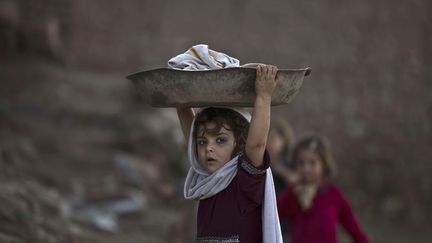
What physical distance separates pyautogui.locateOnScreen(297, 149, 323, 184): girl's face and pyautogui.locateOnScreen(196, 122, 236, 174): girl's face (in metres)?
1.66

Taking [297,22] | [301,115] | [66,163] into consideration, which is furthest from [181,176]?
[297,22]

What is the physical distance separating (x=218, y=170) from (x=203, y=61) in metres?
0.50

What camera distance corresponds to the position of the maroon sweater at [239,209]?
10.6 ft

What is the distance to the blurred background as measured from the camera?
8727mm

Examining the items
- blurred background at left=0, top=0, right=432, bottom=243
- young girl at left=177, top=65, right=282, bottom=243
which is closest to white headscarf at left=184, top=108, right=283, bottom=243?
young girl at left=177, top=65, right=282, bottom=243

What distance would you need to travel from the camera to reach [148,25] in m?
Result: 11.0

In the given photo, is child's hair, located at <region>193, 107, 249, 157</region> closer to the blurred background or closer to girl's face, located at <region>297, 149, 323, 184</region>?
girl's face, located at <region>297, 149, 323, 184</region>

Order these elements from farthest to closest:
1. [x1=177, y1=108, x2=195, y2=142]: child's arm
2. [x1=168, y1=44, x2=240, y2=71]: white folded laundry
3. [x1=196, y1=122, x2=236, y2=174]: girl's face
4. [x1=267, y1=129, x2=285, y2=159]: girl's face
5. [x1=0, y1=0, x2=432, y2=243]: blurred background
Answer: [x1=0, y1=0, x2=432, y2=243]: blurred background → [x1=267, y1=129, x2=285, y2=159]: girl's face → [x1=177, y1=108, x2=195, y2=142]: child's arm → [x1=196, y1=122, x2=236, y2=174]: girl's face → [x1=168, y1=44, x2=240, y2=71]: white folded laundry

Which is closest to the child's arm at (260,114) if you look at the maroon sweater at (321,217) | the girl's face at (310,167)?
the maroon sweater at (321,217)

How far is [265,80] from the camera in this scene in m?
3.06

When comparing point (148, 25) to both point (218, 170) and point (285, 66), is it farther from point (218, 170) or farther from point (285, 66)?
point (218, 170)

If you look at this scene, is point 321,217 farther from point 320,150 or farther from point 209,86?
point 209,86

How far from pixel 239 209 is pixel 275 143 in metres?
2.44

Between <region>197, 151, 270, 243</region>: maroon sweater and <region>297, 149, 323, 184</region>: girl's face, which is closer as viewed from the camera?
<region>197, 151, 270, 243</region>: maroon sweater
